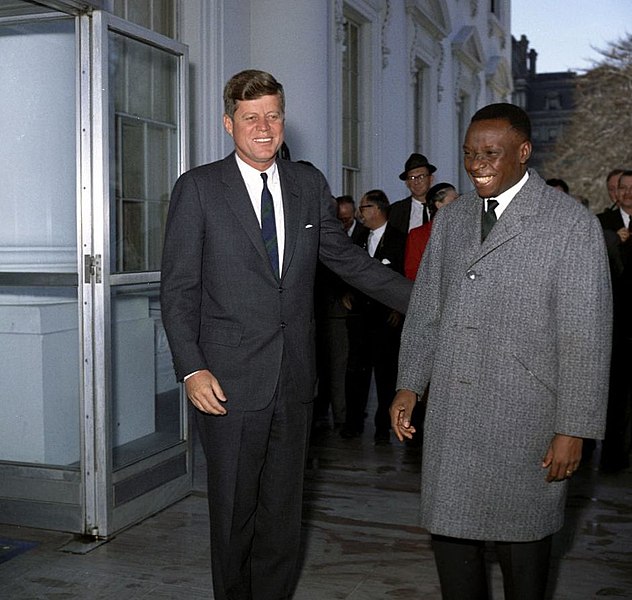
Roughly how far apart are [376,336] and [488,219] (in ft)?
14.1

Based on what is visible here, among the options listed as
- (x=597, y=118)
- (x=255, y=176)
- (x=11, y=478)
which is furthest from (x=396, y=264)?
(x=597, y=118)

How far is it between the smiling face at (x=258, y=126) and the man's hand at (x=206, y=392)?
2.35 feet

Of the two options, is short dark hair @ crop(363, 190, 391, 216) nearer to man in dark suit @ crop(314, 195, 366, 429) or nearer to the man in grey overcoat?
man in dark suit @ crop(314, 195, 366, 429)

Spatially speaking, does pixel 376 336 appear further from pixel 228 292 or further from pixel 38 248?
pixel 228 292

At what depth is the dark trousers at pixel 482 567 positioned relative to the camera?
2797 mm

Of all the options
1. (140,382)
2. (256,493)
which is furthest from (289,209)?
(140,382)

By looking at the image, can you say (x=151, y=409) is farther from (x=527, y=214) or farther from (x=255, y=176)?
(x=527, y=214)

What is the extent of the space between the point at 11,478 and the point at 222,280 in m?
2.38

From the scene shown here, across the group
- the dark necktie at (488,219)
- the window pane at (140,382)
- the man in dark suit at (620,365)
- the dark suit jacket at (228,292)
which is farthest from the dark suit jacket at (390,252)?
the dark necktie at (488,219)

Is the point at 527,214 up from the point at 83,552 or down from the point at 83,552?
A: up

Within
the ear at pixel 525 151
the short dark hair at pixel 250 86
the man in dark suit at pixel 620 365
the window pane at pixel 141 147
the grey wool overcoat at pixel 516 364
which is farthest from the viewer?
the man in dark suit at pixel 620 365

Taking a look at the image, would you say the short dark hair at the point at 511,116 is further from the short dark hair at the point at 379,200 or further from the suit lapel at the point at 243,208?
the short dark hair at the point at 379,200

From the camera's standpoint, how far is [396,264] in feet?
22.3

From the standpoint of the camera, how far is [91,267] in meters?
4.73
